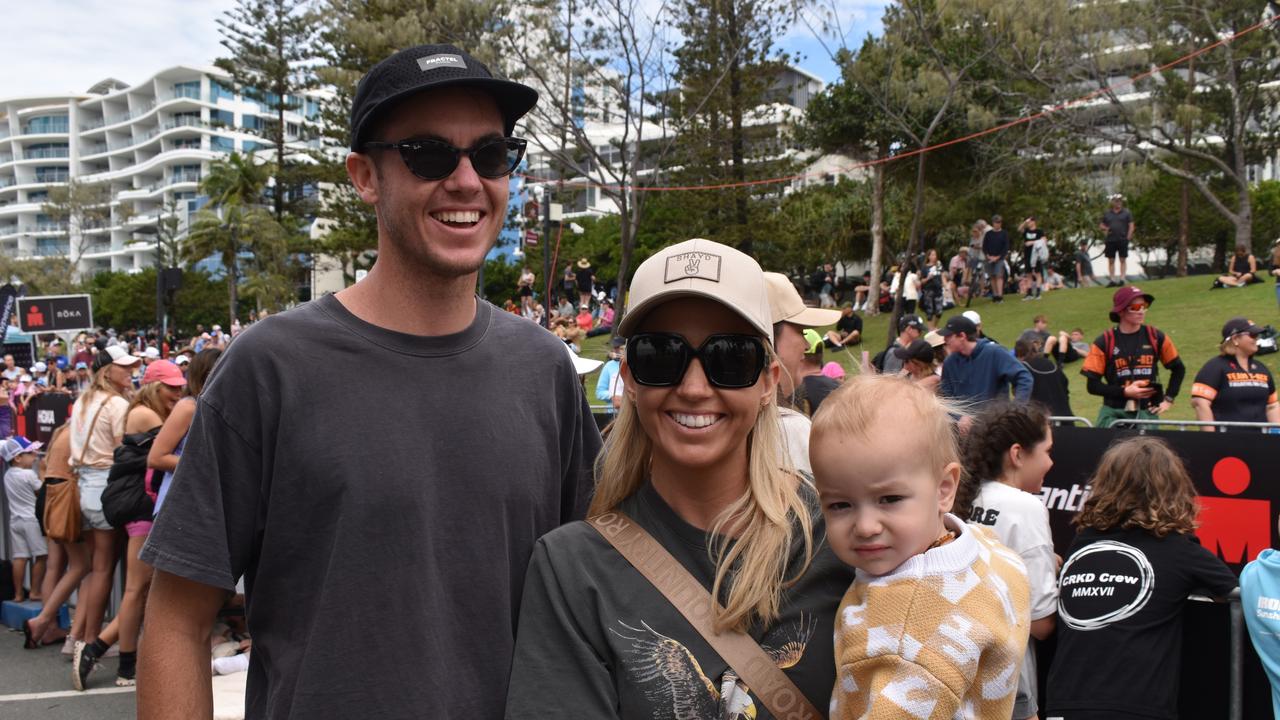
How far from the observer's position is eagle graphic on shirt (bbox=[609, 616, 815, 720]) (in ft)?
5.70

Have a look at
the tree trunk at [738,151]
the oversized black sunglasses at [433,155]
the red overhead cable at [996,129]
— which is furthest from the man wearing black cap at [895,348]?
the tree trunk at [738,151]

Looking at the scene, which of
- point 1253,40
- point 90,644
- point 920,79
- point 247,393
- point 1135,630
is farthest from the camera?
point 1253,40

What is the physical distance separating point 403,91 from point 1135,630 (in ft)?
12.5

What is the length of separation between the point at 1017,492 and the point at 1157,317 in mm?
17246

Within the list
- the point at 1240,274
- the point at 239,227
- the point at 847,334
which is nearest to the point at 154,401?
the point at 847,334

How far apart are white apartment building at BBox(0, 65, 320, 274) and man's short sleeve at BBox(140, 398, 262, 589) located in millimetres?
115968

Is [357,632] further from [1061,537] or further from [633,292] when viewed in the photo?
[1061,537]

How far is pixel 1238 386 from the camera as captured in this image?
884 cm

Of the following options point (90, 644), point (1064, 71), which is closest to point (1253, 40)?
point (1064, 71)

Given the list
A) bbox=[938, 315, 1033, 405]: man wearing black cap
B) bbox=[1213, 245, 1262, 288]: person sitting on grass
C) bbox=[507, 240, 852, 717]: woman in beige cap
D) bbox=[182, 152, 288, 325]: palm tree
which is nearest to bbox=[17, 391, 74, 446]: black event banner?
bbox=[938, 315, 1033, 405]: man wearing black cap

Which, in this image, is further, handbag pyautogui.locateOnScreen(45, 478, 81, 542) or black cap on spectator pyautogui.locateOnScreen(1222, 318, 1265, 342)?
black cap on spectator pyautogui.locateOnScreen(1222, 318, 1265, 342)

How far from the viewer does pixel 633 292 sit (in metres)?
1.99

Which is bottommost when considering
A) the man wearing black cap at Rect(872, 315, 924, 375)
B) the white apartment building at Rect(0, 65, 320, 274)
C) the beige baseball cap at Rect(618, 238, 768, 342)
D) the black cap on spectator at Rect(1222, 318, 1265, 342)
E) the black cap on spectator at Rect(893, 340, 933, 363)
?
the man wearing black cap at Rect(872, 315, 924, 375)

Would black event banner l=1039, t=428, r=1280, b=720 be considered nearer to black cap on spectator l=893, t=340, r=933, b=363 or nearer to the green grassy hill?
black cap on spectator l=893, t=340, r=933, b=363
